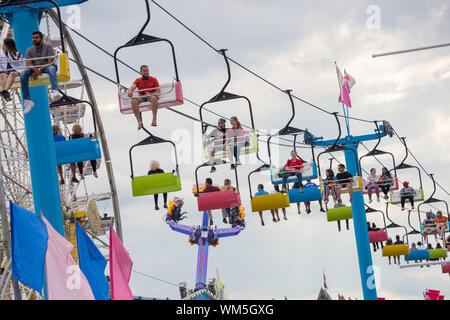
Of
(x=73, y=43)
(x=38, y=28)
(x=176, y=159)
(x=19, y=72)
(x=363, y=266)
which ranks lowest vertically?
(x=363, y=266)

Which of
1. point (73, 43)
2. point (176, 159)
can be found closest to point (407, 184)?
point (73, 43)

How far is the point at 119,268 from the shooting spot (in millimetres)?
10445

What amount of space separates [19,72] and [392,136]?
554 inches

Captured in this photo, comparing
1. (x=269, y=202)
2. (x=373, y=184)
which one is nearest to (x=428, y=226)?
(x=373, y=184)

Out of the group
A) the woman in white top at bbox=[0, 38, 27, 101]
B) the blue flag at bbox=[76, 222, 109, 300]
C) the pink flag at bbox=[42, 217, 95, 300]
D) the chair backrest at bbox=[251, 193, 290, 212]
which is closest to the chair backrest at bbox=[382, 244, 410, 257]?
the chair backrest at bbox=[251, 193, 290, 212]

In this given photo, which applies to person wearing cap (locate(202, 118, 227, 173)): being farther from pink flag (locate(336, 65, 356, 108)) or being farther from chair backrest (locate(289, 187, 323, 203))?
pink flag (locate(336, 65, 356, 108))

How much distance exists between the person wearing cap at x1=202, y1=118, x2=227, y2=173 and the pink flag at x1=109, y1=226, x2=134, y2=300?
270 cm

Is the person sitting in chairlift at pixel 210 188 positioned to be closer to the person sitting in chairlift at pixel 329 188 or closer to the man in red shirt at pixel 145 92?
the person sitting in chairlift at pixel 329 188

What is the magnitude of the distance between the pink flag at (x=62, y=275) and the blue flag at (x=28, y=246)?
135mm

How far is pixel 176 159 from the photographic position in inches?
453

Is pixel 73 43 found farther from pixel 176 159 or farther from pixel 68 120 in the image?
pixel 176 159

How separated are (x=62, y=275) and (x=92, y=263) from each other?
189 cm

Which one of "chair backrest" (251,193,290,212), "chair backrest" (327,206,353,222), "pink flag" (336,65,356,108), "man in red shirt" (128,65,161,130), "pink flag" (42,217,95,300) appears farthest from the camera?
"pink flag" (336,65,356,108)

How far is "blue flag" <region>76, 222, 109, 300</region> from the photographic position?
35.9 ft
